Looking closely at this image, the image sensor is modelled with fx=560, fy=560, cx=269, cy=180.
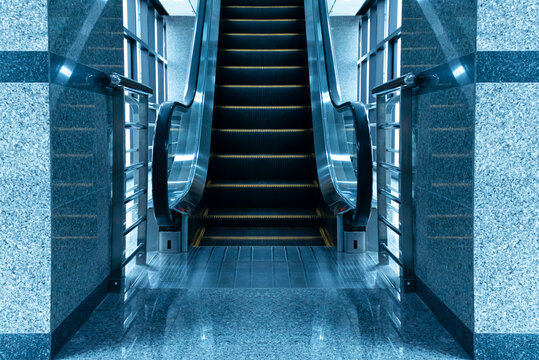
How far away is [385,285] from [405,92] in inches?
46.7

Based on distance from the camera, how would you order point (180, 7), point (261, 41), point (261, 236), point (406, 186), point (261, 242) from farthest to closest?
point (180, 7)
point (261, 41)
point (261, 236)
point (261, 242)
point (406, 186)

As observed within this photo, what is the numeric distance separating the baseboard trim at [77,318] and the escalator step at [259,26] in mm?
5633

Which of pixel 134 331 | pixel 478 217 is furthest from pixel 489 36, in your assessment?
pixel 134 331

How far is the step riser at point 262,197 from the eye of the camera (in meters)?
5.69

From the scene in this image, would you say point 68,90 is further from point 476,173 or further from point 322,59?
point 322,59

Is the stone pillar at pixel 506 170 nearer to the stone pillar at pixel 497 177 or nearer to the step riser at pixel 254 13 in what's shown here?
the stone pillar at pixel 497 177

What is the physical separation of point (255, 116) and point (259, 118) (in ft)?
0.17

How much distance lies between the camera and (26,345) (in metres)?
2.31

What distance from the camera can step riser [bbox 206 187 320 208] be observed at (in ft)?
18.7

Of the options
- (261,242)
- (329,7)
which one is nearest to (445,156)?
(261,242)

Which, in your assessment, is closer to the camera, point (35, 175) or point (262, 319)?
point (35, 175)


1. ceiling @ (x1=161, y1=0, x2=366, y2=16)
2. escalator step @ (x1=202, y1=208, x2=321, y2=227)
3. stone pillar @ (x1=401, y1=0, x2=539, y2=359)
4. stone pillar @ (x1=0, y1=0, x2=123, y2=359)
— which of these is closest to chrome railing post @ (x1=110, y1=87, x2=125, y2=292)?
stone pillar @ (x1=0, y1=0, x2=123, y2=359)

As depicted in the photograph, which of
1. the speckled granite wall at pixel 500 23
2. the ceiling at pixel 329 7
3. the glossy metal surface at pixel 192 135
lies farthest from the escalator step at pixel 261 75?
the ceiling at pixel 329 7

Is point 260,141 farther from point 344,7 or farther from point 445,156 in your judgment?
point 344,7
